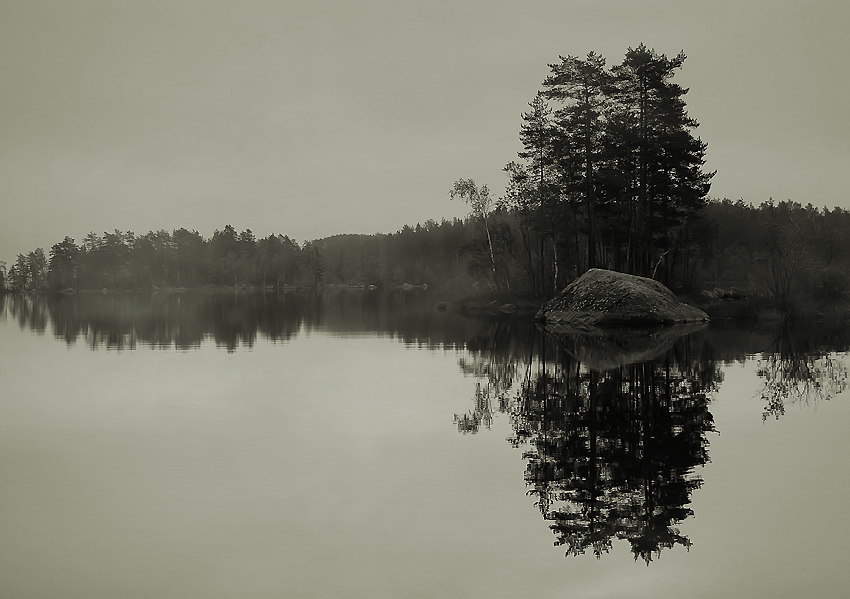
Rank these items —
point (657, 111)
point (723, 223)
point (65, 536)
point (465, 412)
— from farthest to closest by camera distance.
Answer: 1. point (723, 223)
2. point (657, 111)
3. point (465, 412)
4. point (65, 536)

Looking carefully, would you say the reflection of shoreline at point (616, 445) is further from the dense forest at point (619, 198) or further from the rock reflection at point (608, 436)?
the dense forest at point (619, 198)

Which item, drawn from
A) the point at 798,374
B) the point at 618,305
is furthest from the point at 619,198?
the point at 798,374

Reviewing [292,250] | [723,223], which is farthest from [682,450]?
[292,250]

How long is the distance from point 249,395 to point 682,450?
7312 millimetres

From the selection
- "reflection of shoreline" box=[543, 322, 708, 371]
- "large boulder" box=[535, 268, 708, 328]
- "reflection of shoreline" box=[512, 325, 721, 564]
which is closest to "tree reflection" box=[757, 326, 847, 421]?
"reflection of shoreline" box=[512, 325, 721, 564]

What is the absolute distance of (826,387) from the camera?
12977 millimetres

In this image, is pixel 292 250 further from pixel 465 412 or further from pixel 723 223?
pixel 465 412

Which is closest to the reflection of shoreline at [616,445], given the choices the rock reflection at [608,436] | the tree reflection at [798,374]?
the rock reflection at [608,436]

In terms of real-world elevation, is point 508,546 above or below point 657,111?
below

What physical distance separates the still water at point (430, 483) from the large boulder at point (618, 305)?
551 inches

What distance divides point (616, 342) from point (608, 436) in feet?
44.0

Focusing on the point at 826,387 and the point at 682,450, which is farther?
the point at 826,387

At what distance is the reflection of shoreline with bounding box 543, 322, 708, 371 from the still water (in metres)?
1.89

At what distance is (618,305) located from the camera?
30078mm
